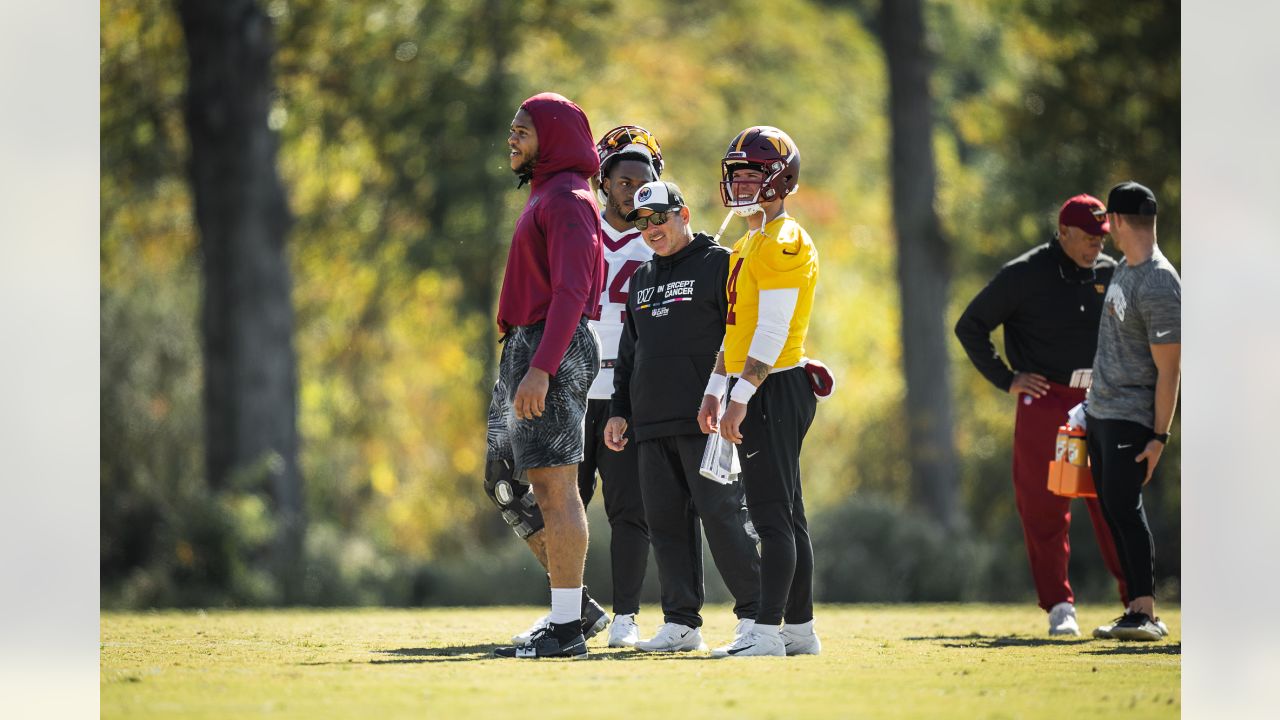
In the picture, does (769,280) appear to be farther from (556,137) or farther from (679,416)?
(556,137)

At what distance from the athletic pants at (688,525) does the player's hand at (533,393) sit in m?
0.75

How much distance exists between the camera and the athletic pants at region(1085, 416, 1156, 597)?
8016mm

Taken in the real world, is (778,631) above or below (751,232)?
below

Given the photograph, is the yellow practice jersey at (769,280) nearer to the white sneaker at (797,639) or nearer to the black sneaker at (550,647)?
the white sneaker at (797,639)

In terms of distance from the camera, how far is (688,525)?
7562 mm

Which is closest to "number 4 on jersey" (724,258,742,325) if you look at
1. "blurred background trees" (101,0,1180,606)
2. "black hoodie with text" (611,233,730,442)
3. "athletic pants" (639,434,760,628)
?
"black hoodie with text" (611,233,730,442)

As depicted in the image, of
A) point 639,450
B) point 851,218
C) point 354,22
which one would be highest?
Answer: point 354,22

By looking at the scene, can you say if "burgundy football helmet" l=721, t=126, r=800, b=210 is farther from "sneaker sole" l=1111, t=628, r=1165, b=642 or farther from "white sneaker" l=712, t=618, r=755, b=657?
"sneaker sole" l=1111, t=628, r=1165, b=642

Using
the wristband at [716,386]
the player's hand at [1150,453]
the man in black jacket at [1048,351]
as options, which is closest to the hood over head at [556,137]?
the wristband at [716,386]

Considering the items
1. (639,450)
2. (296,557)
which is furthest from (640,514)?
(296,557)

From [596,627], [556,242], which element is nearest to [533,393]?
[556,242]

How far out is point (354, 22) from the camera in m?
19.1
